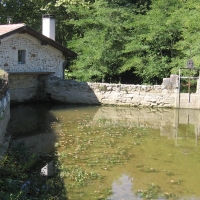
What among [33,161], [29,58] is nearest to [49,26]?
[29,58]

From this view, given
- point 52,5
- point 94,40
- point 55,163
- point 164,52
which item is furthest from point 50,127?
point 52,5

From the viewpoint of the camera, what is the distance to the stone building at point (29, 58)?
18484mm

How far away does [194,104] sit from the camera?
58.7 ft

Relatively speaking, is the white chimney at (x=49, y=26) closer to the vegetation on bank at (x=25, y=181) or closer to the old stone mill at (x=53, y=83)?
the old stone mill at (x=53, y=83)

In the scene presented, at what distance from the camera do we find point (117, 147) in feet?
35.9

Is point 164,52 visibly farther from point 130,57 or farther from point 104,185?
point 104,185

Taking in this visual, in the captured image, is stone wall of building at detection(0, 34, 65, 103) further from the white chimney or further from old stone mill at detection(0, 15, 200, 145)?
the white chimney

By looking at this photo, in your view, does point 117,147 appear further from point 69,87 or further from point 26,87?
point 26,87

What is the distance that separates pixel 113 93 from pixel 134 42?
3.76m

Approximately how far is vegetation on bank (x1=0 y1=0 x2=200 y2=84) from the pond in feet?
11.5

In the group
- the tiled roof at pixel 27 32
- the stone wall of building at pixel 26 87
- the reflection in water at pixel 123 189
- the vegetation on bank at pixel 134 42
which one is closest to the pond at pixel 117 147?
the reflection in water at pixel 123 189

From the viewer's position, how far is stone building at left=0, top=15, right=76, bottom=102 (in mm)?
18484

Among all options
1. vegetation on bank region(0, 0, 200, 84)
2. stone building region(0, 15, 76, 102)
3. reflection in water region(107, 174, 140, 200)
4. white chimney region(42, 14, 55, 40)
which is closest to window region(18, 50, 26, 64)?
stone building region(0, 15, 76, 102)

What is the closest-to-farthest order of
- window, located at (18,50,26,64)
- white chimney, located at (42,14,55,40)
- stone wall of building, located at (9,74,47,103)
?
stone wall of building, located at (9,74,47,103) → window, located at (18,50,26,64) → white chimney, located at (42,14,55,40)
